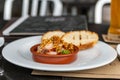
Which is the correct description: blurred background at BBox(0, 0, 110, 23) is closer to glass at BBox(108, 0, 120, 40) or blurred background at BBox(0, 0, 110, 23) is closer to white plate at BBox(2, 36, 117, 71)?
glass at BBox(108, 0, 120, 40)

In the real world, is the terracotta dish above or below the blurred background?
above

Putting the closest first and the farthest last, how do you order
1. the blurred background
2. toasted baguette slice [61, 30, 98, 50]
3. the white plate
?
the white plate < toasted baguette slice [61, 30, 98, 50] < the blurred background

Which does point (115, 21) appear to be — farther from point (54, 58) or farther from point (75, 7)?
point (75, 7)

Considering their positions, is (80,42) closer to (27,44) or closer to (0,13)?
(27,44)

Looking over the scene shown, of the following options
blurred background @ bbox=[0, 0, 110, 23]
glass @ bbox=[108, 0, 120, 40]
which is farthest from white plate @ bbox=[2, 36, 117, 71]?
blurred background @ bbox=[0, 0, 110, 23]

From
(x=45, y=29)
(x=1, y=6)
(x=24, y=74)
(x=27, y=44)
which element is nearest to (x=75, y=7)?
(x=1, y=6)

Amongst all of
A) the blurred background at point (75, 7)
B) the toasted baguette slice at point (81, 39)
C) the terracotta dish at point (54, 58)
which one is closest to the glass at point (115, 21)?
the toasted baguette slice at point (81, 39)

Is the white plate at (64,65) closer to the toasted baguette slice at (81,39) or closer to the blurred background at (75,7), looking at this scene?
the toasted baguette slice at (81,39)

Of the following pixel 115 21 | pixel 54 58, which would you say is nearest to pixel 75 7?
pixel 115 21
